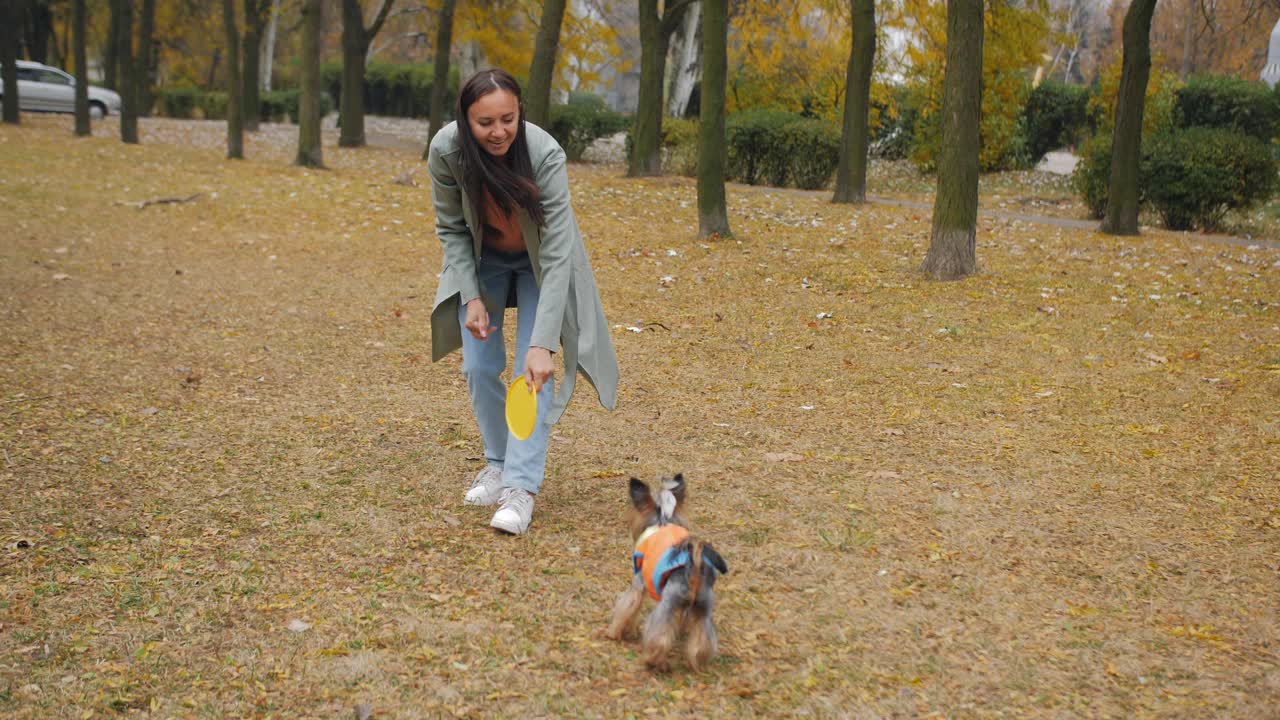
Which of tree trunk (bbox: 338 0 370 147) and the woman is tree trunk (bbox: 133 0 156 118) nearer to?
tree trunk (bbox: 338 0 370 147)

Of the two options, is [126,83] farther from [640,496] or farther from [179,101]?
[640,496]

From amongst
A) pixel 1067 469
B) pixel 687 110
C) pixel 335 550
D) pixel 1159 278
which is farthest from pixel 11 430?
pixel 687 110

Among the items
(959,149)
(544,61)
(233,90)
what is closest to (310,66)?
(233,90)

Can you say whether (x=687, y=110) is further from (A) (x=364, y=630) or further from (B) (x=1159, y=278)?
(A) (x=364, y=630)

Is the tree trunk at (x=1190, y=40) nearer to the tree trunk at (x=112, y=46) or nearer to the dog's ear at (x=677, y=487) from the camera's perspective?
the tree trunk at (x=112, y=46)

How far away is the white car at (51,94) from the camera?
105 ft

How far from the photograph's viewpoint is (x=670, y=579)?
9.53 ft

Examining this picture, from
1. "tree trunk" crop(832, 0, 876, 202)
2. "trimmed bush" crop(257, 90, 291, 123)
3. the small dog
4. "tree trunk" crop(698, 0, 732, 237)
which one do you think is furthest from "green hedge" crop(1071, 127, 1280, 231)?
"trimmed bush" crop(257, 90, 291, 123)

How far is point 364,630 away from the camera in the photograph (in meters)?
3.37

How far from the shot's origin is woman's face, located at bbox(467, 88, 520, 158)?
3.56 m

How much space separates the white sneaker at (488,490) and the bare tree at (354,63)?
19601mm

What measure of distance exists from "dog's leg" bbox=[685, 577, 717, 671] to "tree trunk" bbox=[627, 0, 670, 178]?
14.6m

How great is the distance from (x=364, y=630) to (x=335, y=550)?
0.70m

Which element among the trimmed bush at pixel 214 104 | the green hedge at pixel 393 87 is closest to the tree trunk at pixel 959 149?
the green hedge at pixel 393 87
